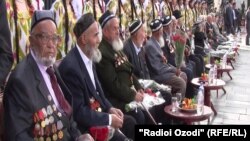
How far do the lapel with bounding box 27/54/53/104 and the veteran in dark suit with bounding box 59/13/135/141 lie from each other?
0.52m

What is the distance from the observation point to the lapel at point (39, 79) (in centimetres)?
209

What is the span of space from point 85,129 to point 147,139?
0.46 metres

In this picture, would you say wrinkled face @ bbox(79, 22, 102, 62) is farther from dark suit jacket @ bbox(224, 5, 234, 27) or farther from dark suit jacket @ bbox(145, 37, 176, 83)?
dark suit jacket @ bbox(224, 5, 234, 27)

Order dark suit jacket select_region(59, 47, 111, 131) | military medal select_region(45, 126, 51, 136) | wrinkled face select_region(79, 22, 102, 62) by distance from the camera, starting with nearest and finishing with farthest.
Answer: military medal select_region(45, 126, 51, 136) → dark suit jacket select_region(59, 47, 111, 131) → wrinkled face select_region(79, 22, 102, 62)

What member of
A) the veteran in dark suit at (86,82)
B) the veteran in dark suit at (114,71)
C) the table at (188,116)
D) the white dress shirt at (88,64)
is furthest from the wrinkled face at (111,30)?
the table at (188,116)

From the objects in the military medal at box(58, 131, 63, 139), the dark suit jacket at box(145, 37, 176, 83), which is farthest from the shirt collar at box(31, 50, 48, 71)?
the dark suit jacket at box(145, 37, 176, 83)

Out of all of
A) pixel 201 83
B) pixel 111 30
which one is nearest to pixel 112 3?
pixel 111 30

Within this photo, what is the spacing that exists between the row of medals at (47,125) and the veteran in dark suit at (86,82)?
46cm

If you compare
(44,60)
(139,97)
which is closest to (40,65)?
(44,60)

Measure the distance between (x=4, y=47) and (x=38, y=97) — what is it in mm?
313

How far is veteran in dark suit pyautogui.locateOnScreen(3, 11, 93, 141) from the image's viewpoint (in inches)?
77.8

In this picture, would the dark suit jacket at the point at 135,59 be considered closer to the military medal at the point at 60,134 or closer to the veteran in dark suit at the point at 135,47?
the veteran in dark suit at the point at 135,47

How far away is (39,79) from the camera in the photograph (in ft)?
6.89

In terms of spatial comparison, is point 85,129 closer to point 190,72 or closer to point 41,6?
point 41,6
